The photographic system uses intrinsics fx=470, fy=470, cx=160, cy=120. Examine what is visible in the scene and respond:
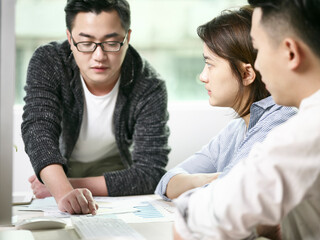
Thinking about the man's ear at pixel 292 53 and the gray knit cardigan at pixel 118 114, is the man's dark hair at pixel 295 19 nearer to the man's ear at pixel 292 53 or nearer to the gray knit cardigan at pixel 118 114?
the man's ear at pixel 292 53

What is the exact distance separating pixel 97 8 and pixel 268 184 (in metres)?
1.26

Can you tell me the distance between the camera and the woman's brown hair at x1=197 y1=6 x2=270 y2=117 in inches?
59.4

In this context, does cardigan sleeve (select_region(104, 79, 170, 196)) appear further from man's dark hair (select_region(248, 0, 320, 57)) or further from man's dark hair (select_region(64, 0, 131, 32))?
man's dark hair (select_region(248, 0, 320, 57))

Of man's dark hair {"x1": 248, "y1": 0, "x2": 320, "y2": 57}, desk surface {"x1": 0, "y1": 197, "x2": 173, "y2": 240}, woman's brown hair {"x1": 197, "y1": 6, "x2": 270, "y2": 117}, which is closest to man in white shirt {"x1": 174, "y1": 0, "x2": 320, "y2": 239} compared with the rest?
man's dark hair {"x1": 248, "y1": 0, "x2": 320, "y2": 57}

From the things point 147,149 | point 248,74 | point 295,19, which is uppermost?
point 295,19

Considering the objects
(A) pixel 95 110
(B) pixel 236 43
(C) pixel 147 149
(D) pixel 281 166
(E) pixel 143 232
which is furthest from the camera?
(A) pixel 95 110

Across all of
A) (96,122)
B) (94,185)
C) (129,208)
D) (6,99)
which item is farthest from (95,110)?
(6,99)

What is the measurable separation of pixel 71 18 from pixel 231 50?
71cm

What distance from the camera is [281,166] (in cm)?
74

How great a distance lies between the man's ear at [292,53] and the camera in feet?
2.88

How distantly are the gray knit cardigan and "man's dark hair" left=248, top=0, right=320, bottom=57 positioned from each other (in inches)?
39.2

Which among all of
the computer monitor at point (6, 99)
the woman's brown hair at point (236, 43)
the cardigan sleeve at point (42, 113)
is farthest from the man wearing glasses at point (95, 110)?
the computer monitor at point (6, 99)

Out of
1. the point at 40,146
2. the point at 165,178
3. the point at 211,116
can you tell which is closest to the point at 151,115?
the point at 165,178

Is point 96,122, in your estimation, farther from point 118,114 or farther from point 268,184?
point 268,184
